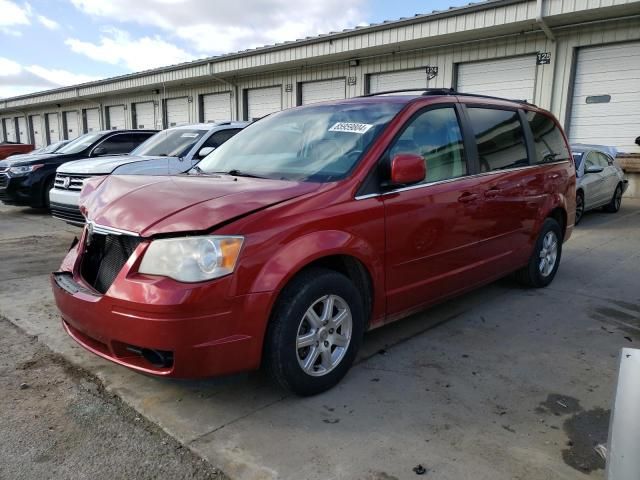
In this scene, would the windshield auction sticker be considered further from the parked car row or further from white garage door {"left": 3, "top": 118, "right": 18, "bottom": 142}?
white garage door {"left": 3, "top": 118, "right": 18, "bottom": 142}

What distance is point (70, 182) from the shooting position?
25.1 ft

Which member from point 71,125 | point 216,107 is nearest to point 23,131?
point 71,125

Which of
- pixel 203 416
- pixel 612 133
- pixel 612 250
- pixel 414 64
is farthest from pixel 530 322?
pixel 414 64

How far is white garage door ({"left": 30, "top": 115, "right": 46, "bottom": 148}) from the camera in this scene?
3606cm

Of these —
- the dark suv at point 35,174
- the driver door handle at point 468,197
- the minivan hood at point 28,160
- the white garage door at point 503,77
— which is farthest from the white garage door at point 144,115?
the driver door handle at point 468,197

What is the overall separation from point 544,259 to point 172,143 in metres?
5.89

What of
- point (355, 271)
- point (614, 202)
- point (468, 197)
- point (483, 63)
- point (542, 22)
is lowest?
point (614, 202)

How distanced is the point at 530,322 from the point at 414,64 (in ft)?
38.8

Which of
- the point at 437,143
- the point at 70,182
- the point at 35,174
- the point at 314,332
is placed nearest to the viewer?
the point at 314,332

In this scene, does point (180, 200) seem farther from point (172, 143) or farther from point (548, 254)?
point (172, 143)

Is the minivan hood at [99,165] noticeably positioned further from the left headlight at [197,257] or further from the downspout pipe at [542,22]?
the downspout pipe at [542,22]

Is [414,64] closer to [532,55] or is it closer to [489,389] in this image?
[532,55]

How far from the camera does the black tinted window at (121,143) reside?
10469 mm

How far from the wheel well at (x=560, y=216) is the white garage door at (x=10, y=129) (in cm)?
4456
